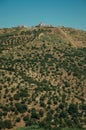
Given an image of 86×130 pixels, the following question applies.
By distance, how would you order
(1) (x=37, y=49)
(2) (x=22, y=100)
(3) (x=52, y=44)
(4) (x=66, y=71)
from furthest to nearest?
(3) (x=52, y=44) → (1) (x=37, y=49) → (4) (x=66, y=71) → (2) (x=22, y=100)

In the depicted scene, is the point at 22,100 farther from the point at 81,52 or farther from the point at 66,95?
the point at 81,52

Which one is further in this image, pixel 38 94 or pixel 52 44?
pixel 52 44

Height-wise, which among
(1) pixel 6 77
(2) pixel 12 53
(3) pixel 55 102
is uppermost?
(2) pixel 12 53

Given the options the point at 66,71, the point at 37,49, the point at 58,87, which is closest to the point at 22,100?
the point at 58,87

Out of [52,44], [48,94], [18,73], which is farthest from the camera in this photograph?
[52,44]

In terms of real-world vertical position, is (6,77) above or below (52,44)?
below

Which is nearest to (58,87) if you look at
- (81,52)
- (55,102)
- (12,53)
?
(55,102)
